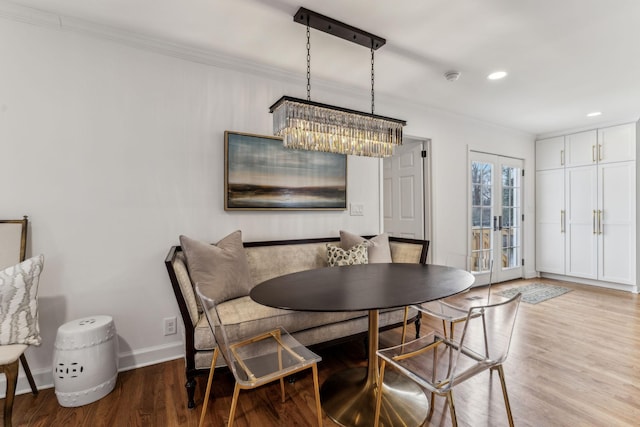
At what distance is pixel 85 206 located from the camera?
2209 millimetres

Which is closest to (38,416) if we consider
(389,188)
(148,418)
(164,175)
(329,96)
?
(148,418)

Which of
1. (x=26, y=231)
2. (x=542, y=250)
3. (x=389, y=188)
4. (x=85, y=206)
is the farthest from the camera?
(x=542, y=250)

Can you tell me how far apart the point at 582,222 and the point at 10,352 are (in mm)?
6433

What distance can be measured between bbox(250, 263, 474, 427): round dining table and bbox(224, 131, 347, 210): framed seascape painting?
3.31ft

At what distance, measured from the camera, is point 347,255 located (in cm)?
276

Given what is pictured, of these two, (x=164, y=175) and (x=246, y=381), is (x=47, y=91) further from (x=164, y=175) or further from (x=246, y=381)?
(x=246, y=381)

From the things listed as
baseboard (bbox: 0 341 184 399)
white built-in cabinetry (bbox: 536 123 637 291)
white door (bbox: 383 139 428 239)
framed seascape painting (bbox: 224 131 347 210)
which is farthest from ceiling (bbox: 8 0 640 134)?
baseboard (bbox: 0 341 184 399)

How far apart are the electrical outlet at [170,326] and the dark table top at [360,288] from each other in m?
1.13

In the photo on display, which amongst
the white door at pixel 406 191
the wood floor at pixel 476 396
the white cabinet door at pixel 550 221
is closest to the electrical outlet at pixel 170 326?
the wood floor at pixel 476 396

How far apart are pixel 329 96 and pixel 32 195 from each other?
2534 mm

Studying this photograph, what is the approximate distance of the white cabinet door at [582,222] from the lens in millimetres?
4660

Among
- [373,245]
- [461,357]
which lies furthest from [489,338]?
[373,245]

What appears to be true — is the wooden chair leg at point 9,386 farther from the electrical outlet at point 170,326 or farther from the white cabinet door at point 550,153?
the white cabinet door at point 550,153

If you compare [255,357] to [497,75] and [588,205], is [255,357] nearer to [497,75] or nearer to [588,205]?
[497,75]
